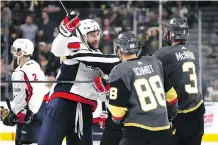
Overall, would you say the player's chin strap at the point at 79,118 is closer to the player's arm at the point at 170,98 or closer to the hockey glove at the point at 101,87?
the hockey glove at the point at 101,87

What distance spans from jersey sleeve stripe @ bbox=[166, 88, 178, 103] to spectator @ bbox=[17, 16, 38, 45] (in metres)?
5.87

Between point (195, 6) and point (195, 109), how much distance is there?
5.79 metres

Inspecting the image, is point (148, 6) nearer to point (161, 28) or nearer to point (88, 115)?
point (161, 28)

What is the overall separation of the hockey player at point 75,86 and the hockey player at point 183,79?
1.46 feet

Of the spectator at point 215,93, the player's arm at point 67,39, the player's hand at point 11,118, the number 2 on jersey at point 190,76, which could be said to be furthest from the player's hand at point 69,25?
the spectator at point 215,93

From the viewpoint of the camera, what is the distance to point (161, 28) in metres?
10.5


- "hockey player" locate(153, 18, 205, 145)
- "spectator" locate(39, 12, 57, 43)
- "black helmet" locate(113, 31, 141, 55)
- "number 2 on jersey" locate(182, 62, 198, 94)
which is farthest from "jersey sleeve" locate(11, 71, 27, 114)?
"spectator" locate(39, 12, 57, 43)

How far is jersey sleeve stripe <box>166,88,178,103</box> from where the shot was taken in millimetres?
5133

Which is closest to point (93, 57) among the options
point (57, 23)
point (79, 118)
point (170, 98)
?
point (79, 118)

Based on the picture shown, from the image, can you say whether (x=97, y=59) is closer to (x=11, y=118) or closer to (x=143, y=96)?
(x=143, y=96)

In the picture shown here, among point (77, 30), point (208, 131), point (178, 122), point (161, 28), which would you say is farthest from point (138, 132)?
point (161, 28)

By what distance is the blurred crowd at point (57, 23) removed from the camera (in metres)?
10.4

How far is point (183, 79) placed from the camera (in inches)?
222

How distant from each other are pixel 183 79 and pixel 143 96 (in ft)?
2.95
